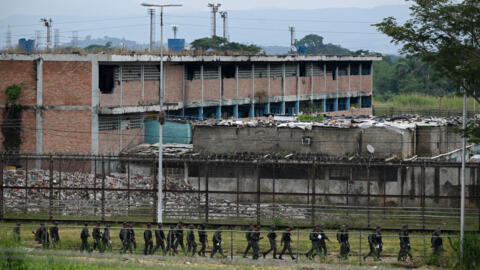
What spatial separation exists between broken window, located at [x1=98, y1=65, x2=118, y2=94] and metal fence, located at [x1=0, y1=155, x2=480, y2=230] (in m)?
9.52

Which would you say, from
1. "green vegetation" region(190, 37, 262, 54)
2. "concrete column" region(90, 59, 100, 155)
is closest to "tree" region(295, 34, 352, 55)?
"green vegetation" region(190, 37, 262, 54)

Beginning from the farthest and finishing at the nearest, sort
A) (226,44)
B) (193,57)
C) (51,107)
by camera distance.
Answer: (226,44) < (193,57) < (51,107)

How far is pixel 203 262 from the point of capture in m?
27.2

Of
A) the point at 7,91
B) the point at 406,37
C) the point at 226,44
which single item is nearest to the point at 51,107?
the point at 7,91

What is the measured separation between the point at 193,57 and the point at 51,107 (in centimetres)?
1085

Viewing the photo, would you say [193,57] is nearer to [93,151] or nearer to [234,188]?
[93,151]

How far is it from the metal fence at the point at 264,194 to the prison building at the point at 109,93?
22.4 feet

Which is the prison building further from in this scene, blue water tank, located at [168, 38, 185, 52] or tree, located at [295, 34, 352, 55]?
tree, located at [295, 34, 352, 55]

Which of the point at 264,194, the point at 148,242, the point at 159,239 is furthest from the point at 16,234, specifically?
the point at 264,194

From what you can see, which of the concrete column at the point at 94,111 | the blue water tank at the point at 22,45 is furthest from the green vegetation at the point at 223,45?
the concrete column at the point at 94,111

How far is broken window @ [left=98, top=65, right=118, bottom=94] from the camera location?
48.5m

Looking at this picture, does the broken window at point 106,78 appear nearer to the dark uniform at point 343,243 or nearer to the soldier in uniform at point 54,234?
the soldier in uniform at point 54,234

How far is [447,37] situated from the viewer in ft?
89.0

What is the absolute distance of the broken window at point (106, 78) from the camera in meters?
48.5
